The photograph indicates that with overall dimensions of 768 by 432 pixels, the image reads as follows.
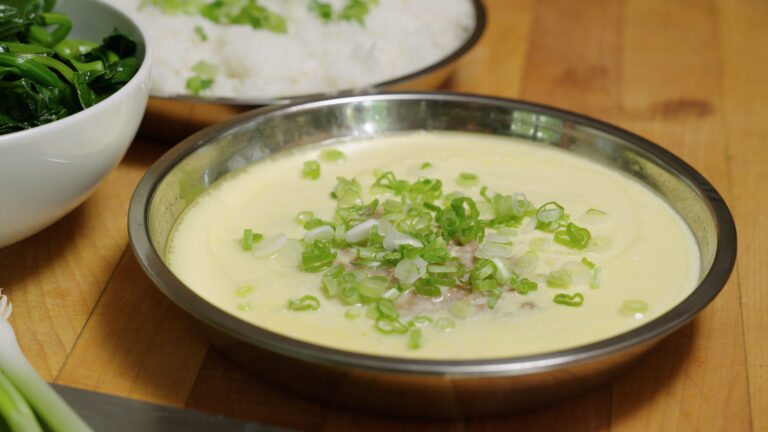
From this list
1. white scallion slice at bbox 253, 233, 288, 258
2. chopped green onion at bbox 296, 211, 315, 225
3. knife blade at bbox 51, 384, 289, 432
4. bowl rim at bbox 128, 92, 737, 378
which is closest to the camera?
bowl rim at bbox 128, 92, 737, 378

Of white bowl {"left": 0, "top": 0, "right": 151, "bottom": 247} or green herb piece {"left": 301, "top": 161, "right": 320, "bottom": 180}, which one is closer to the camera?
white bowl {"left": 0, "top": 0, "right": 151, "bottom": 247}

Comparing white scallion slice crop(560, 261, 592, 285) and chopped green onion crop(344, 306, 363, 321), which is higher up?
white scallion slice crop(560, 261, 592, 285)

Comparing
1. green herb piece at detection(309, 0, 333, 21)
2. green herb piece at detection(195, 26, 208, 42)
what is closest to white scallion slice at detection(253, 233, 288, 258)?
green herb piece at detection(195, 26, 208, 42)

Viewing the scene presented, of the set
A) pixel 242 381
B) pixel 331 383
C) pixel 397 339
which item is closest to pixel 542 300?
pixel 397 339

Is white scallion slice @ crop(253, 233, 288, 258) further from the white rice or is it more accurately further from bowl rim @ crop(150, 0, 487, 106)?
the white rice

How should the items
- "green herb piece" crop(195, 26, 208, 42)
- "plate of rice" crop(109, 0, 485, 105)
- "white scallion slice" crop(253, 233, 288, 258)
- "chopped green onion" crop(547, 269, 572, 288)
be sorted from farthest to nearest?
"green herb piece" crop(195, 26, 208, 42) → "plate of rice" crop(109, 0, 485, 105) → "white scallion slice" crop(253, 233, 288, 258) → "chopped green onion" crop(547, 269, 572, 288)

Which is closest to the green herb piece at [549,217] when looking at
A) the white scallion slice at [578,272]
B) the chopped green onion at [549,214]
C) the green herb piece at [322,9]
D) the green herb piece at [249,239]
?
the chopped green onion at [549,214]

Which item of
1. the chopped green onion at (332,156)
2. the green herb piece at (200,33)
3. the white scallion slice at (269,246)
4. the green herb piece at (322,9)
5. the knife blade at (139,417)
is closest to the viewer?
the knife blade at (139,417)

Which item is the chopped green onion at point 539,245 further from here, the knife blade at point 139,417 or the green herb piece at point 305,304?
the knife blade at point 139,417
